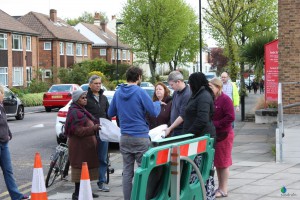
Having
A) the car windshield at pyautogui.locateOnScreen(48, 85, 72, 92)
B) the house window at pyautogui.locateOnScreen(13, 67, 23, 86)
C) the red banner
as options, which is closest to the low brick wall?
the red banner

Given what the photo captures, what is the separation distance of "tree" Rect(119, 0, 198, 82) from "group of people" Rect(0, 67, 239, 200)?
2065 inches

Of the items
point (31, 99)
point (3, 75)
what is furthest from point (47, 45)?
point (31, 99)

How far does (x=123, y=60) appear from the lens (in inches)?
3494

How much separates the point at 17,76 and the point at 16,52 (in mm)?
2199

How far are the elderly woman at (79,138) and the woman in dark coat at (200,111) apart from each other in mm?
1510

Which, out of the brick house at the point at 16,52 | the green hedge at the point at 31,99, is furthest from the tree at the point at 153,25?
the green hedge at the point at 31,99

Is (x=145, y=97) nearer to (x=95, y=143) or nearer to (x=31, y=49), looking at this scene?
(x=95, y=143)

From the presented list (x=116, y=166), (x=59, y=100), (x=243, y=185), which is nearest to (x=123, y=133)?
(x=243, y=185)

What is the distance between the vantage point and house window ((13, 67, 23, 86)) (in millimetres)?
50600

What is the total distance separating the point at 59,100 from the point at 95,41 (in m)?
51.1

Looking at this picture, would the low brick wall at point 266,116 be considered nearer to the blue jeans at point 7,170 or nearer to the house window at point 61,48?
the blue jeans at point 7,170

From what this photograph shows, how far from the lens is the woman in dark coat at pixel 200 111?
7000 millimetres

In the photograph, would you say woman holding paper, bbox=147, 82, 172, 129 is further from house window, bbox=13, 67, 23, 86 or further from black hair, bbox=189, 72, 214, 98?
house window, bbox=13, 67, 23, 86

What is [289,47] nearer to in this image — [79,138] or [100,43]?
[79,138]
